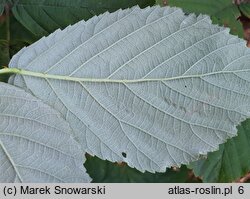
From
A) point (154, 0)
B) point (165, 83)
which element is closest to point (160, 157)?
point (165, 83)

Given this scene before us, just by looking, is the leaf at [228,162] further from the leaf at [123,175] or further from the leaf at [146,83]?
the leaf at [123,175]

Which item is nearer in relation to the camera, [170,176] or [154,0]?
[154,0]

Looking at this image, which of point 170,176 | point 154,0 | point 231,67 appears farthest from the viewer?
point 170,176

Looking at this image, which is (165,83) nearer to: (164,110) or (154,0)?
(164,110)

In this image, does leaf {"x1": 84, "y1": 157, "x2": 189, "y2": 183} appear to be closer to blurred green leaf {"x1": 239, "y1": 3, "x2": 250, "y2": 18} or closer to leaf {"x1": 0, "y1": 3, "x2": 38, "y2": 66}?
leaf {"x1": 0, "y1": 3, "x2": 38, "y2": 66}

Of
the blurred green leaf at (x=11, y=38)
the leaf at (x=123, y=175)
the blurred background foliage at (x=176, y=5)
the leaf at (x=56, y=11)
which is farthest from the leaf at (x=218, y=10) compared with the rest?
the leaf at (x=123, y=175)

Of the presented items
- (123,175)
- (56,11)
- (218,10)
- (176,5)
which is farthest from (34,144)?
(123,175)

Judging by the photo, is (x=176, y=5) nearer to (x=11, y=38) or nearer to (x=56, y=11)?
(x=56, y=11)
